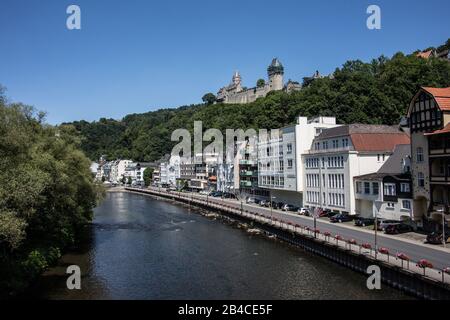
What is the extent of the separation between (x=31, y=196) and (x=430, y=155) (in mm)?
37708

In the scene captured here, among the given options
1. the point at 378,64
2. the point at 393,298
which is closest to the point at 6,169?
the point at 393,298

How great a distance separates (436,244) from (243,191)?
6431 centimetres

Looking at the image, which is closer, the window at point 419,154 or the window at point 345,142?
the window at point 419,154

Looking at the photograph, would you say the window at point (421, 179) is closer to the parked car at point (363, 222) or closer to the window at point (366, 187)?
the parked car at point (363, 222)

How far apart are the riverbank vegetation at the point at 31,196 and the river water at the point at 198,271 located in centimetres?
216

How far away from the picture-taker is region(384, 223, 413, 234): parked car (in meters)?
47.7

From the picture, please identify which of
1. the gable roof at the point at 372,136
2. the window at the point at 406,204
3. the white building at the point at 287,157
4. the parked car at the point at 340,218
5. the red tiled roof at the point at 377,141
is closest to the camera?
the window at the point at 406,204

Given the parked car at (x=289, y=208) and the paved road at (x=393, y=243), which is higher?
the parked car at (x=289, y=208)

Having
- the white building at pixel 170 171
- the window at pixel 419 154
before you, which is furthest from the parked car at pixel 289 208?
the white building at pixel 170 171

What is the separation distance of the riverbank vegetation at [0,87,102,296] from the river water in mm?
2163

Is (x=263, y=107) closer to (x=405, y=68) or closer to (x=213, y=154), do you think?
(x=213, y=154)

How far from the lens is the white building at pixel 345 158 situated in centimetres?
6091

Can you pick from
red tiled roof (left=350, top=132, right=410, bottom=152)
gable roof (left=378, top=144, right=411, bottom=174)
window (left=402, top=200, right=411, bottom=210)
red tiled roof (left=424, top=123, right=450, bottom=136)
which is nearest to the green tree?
red tiled roof (left=350, top=132, right=410, bottom=152)

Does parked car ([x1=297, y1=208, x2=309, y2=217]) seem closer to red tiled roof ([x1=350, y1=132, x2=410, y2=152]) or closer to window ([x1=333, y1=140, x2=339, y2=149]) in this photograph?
window ([x1=333, y1=140, x2=339, y2=149])
